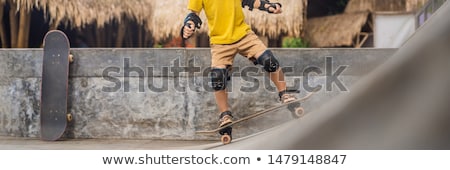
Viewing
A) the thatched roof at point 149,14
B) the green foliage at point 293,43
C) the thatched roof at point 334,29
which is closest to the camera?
the thatched roof at point 149,14

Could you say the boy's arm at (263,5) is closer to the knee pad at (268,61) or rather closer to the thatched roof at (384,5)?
the knee pad at (268,61)

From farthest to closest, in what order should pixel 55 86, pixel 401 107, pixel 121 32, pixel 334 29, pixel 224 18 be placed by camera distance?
pixel 334 29 < pixel 121 32 < pixel 55 86 < pixel 224 18 < pixel 401 107

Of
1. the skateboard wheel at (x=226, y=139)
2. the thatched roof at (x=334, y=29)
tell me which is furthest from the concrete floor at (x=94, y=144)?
the thatched roof at (x=334, y=29)

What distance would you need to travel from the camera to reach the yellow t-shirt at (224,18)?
343cm

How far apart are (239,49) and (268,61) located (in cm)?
→ 21

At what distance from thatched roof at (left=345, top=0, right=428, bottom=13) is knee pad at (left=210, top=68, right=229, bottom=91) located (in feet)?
4.30

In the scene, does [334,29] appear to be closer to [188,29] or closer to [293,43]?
[293,43]

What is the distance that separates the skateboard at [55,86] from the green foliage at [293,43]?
1.62 meters

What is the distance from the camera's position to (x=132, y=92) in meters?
3.92

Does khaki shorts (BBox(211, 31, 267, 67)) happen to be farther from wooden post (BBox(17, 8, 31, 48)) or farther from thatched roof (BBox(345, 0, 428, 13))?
wooden post (BBox(17, 8, 31, 48))

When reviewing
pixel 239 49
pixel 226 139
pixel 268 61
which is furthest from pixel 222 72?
pixel 226 139

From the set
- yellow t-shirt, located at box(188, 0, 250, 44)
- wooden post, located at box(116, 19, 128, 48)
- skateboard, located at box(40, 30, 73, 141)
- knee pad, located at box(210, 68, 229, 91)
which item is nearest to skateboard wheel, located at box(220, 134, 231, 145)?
knee pad, located at box(210, 68, 229, 91)

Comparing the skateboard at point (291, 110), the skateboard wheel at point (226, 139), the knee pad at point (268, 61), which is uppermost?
the knee pad at point (268, 61)

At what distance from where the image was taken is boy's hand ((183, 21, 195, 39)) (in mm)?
3475
